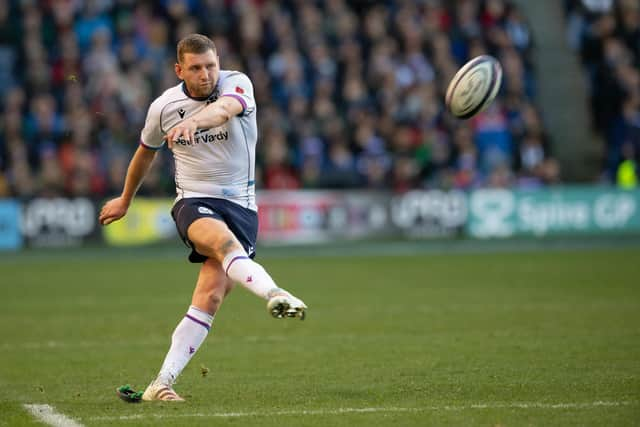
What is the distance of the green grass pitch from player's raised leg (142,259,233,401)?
0.24m

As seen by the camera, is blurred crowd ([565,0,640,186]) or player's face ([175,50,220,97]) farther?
blurred crowd ([565,0,640,186])

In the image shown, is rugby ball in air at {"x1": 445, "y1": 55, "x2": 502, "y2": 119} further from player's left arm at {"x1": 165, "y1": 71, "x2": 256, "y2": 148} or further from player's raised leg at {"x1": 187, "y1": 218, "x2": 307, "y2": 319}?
player's raised leg at {"x1": 187, "y1": 218, "x2": 307, "y2": 319}

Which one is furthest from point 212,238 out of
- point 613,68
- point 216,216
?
point 613,68

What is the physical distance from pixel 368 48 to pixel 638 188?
22.3 ft

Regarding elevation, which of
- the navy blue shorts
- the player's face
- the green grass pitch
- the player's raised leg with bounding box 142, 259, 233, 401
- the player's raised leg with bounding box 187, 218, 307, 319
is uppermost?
the player's face

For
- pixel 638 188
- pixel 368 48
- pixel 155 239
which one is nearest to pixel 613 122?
pixel 638 188

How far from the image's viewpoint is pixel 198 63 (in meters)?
7.32

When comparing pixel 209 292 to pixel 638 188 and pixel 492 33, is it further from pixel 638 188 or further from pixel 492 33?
pixel 492 33

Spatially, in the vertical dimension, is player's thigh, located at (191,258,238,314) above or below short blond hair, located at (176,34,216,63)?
below

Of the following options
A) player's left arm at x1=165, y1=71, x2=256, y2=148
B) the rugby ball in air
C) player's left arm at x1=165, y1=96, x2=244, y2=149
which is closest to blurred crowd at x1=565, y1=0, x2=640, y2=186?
the rugby ball in air

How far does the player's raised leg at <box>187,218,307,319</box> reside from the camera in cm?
653

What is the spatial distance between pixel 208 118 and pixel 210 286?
1261 mm

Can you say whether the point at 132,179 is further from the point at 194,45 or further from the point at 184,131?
the point at 184,131

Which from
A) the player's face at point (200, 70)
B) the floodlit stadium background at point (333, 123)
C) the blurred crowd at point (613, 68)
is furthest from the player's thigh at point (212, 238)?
the blurred crowd at point (613, 68)
